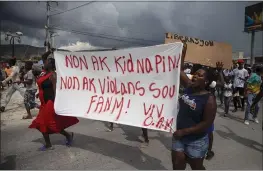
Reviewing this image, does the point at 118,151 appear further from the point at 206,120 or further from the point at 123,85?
the point at 206,120

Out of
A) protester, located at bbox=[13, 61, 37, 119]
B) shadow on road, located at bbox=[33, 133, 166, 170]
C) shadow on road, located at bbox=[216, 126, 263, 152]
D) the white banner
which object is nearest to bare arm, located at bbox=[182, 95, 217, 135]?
the white banner

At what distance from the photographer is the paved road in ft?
13.5

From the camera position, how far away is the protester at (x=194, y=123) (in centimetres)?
275

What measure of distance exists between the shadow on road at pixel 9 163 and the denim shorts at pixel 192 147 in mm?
2540

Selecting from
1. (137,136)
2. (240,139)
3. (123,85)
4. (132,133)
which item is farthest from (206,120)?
(240,139)

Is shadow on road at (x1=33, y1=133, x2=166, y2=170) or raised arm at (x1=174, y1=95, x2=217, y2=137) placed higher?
raised arm at (x1=174, y1=95, x2=217, y2=137)

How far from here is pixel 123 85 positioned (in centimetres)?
387

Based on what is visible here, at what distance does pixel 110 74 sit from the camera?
4043 mm

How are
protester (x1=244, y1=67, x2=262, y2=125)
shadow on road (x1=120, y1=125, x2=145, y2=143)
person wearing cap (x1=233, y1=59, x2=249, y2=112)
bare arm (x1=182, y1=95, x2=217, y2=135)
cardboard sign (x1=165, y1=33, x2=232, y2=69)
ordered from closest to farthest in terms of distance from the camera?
bare arm (x1=182, y1=95, x2=217, y2=135) → cardboard sign (x1=165, y1=33, x2=232, y2=69) → shadow on road (x1=120, y1=125, x2=145, y2=143) → protester (x1=244, y1=67, x2=262, y2=125) → person wearing cap (x1=233, y1=59, x2=249, y2=112)

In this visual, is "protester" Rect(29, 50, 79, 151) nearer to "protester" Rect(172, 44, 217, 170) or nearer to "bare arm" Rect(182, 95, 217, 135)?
"protester" Rect(172, 44, 217, 170)

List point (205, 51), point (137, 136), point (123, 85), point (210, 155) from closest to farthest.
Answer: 1. point (123, 85)
2. point (210, 155)
3. point (205, 51)
4. point (137, 136)

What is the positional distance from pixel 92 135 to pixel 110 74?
2.11 meters

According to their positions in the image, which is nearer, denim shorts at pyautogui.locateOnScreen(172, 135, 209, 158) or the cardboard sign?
denim shorts at pyautogui.locateOnScreen(172, 135, 209, 158)

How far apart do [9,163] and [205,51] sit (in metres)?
3.96
